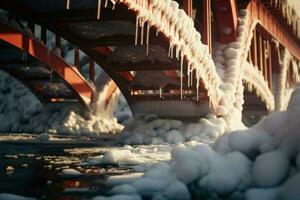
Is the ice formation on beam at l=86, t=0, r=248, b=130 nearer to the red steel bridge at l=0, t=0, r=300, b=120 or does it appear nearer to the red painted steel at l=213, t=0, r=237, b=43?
the red steel bridge at l=0, t=0, r=300, b=120

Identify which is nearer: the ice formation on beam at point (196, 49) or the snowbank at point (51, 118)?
the ice formation on beam at point (196, 49)

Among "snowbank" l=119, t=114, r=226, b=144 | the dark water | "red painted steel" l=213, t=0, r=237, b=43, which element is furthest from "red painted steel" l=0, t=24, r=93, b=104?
the dark water

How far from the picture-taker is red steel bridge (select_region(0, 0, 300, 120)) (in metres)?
9.05

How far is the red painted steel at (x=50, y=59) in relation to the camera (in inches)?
502

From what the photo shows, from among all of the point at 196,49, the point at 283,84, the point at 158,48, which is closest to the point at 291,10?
the point at 283,84

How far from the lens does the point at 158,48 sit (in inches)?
429

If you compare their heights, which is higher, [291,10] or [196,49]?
[291,10]

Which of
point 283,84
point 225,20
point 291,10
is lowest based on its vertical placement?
point 283,84

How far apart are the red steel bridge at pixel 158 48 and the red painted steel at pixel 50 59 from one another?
0.03 m

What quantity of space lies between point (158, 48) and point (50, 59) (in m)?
5.87

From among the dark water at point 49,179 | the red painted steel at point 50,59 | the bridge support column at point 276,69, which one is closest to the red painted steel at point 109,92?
the red painted steel at point 50,59

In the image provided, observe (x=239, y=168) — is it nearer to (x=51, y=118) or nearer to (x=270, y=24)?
(x=270, y=24)

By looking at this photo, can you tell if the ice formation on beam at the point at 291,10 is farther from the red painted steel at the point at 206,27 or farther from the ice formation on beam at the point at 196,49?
the red painted steel at the point at 206,27

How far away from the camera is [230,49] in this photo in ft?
45.2
